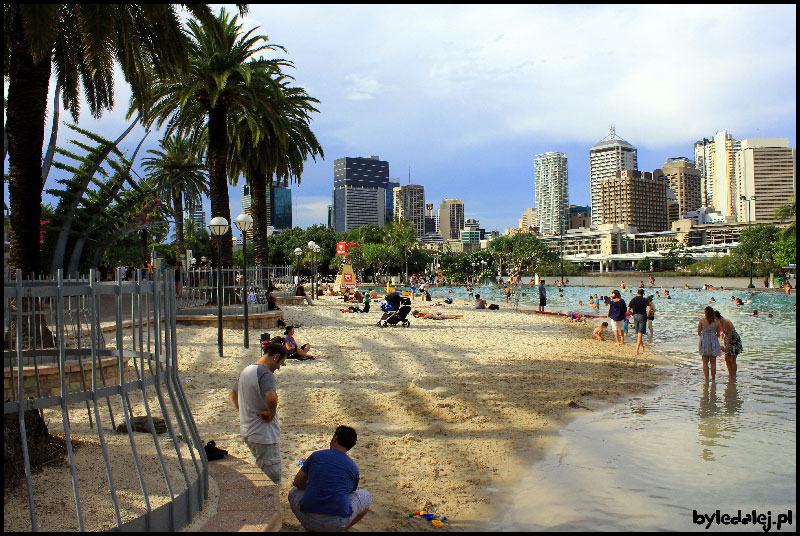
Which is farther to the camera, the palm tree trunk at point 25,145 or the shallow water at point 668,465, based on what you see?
the palm tree trunk at point 25,145

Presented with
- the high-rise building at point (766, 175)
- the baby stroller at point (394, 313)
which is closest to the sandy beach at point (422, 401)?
the baby stroller at point (394, 313)

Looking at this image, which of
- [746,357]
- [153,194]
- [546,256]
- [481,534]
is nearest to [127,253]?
[153,194]

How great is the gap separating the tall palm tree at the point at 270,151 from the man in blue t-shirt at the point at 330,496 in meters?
17.0

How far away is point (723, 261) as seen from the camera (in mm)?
77562

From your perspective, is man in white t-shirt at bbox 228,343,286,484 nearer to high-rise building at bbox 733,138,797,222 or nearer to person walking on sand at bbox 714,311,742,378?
person walking on sand at bbox 714,311,742,378

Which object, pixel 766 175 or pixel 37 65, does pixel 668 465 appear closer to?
pixel 37 65

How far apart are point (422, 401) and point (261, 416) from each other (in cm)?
517

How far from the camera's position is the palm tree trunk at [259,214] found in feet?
81.2

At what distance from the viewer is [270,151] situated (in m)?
23.2

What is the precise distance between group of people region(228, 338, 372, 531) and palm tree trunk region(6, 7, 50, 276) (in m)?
5.24

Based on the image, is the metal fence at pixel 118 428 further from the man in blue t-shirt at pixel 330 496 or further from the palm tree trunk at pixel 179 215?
the palm tree trunk at pixel 179 215

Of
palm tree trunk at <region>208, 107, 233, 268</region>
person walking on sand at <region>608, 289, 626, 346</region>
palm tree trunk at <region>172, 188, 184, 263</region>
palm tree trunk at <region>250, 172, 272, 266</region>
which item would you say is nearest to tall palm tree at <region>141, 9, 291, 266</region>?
palm tree trunk at <region>208, 107, 233, 268</region>

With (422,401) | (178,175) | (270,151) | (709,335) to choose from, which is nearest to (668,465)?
(422,401)

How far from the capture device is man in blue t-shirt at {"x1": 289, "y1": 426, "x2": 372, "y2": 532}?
455 cm
